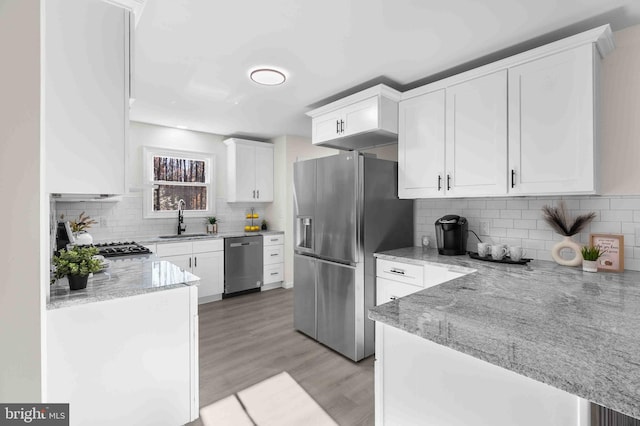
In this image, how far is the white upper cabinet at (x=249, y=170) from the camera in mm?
4797

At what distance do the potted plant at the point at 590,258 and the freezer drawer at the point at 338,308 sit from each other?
1597mm

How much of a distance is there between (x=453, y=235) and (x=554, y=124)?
106 cm

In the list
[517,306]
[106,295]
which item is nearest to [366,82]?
[517,306]

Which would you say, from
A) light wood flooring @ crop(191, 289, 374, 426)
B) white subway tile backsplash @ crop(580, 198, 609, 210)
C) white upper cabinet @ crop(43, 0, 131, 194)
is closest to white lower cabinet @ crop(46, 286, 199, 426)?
light wood flooring @ crop(191, 289, 374, 426)

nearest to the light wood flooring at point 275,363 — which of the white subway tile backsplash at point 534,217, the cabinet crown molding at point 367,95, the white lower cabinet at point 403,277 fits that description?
the white lower cabinet at point 403,277

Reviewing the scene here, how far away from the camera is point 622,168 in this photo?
196 centimetres

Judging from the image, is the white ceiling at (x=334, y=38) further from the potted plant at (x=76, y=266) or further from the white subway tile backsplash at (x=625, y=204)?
the potted plant at (x=76, y=266)

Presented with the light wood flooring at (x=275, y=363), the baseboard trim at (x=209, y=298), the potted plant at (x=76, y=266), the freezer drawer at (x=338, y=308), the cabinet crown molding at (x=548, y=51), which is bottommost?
the light wood flooring at (x=275, y=363)

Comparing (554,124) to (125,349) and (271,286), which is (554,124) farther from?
(271,286)

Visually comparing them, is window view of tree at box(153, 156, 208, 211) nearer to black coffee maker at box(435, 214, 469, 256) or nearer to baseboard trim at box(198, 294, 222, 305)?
baseboard trim at box(198, 294, 222, 305)

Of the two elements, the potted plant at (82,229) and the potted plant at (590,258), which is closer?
the potted plant at (590,258)

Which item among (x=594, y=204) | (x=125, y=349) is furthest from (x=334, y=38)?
(x=125, y=349)

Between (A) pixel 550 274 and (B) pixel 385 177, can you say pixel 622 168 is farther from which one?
(B) pixel 385 177

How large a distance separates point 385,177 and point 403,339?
187cm
